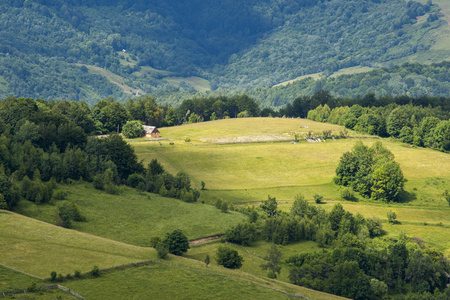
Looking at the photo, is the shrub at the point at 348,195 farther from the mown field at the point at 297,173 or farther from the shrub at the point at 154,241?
the shrub at the point at 154,241

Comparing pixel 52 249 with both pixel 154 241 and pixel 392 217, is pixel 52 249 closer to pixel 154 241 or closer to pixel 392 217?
pixel 154 241

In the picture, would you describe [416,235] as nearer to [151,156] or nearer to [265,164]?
[265,164]

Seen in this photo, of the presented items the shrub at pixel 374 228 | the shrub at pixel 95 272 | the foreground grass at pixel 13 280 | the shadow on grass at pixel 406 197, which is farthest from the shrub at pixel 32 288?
the shadow on grass at pixel 406 197

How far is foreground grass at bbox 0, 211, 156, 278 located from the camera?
74938 millimetres

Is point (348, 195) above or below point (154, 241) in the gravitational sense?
above

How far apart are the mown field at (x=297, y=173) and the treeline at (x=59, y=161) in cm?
1326

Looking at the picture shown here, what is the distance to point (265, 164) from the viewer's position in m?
173

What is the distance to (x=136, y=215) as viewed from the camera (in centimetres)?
11094

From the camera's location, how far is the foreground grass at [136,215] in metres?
100

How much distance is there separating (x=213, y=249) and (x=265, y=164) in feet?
237

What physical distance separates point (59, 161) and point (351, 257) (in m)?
66.0

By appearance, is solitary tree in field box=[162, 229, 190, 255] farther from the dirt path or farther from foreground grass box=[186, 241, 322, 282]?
the dirt path

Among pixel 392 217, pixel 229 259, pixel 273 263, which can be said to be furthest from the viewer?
pixel 392 217

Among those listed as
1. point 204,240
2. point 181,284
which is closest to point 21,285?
point 181,284
